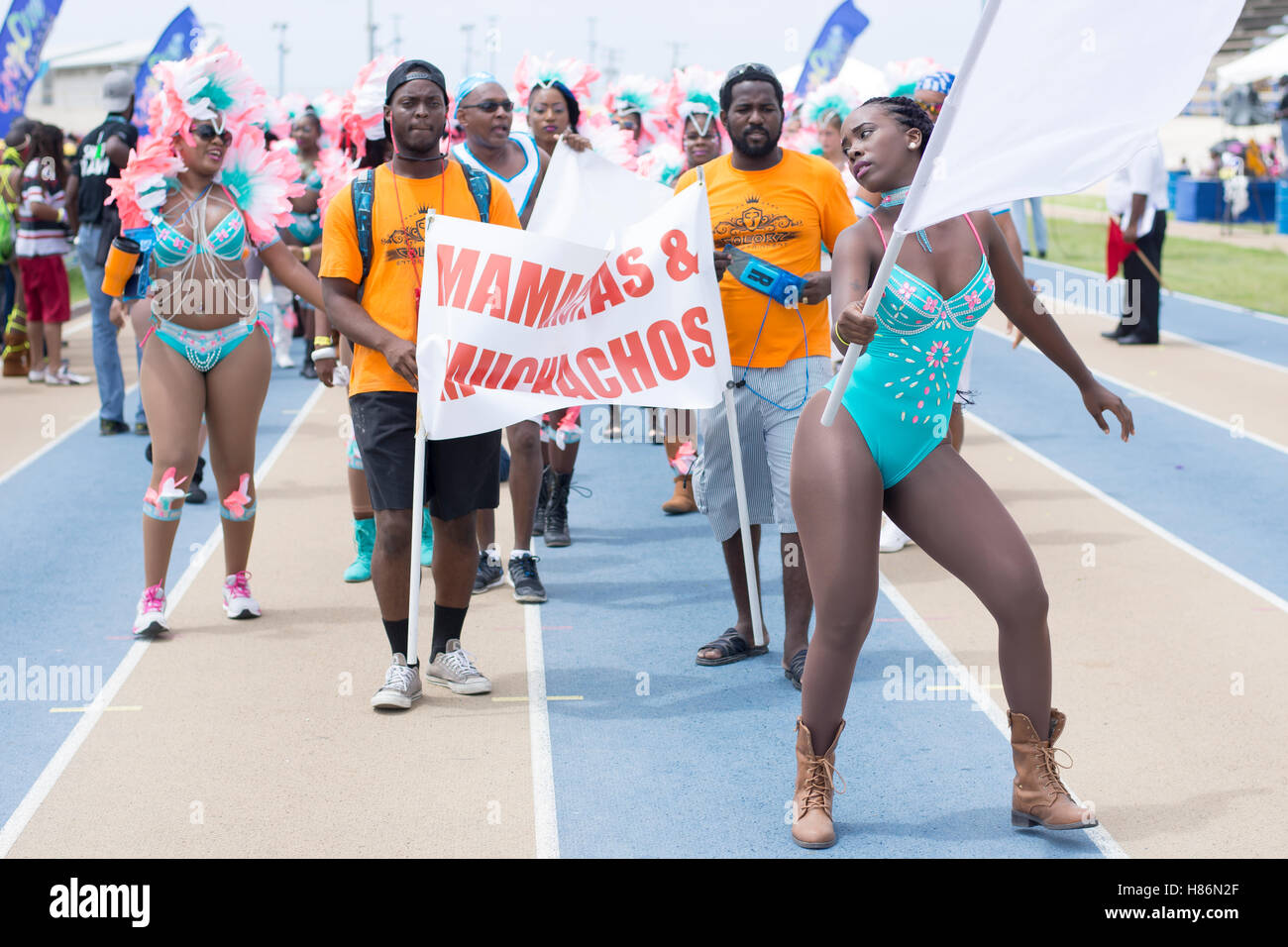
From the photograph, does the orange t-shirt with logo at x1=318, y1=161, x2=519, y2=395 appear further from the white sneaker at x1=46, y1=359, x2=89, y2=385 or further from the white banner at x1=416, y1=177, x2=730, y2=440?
Answer: the white sneaker at x1=46, y1=359, x2=89, y2=385

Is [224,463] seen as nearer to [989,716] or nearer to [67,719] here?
[67,719]

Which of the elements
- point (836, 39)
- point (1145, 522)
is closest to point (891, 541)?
point (1145, 522)

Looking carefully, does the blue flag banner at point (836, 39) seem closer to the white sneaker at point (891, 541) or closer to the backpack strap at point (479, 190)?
the white sneaker at point (891, 541)

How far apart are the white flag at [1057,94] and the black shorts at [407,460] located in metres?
2.37

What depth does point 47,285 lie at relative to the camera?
43.7 ft

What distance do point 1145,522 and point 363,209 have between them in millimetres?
5230

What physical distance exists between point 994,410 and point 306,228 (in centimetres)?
615

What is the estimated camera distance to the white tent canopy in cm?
3058

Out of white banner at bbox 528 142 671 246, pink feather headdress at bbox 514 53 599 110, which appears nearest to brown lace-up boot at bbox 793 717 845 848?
white banner at bbox 528 142 671 246

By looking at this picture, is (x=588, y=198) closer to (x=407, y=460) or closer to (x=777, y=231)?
(x=777, y=231)

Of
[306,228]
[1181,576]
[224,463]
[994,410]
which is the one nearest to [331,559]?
[224,463]

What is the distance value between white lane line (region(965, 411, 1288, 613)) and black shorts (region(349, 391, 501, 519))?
12.5 ft

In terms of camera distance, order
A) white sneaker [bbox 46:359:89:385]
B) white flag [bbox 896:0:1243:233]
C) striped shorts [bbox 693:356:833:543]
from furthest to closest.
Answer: white sneaker [bbox 46:359:89:385] < striped shorts [bbox 693:356:833:543] < white flag [bbox 896:0:1243:233]

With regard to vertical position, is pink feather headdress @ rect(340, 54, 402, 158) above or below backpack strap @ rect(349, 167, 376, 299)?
above
